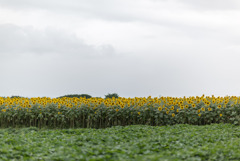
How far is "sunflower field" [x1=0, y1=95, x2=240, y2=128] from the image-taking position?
→ 10711 mm

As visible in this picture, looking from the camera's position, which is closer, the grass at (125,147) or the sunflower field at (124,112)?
the grass at (125,147)

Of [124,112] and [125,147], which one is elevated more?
[124,112]

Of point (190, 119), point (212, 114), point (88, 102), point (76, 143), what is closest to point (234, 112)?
point (212, 114)

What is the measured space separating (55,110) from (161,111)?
13.0 feet

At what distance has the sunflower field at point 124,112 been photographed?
10711mm

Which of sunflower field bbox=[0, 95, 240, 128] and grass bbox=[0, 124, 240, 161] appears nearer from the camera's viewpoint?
grass bbox=[0, 124, 240, 161]

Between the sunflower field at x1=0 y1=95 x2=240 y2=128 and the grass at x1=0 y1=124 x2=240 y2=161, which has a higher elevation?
the sunflower field at x1=0 y1=95 x2=240 y2=128

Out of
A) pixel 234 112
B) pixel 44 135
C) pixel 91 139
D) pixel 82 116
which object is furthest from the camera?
pixel 82 116

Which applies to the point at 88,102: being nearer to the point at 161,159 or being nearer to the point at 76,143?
the point at 76,143

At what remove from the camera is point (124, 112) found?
36.1 feet

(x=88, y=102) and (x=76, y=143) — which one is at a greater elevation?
(x=88, y=102)

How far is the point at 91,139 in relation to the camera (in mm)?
7137

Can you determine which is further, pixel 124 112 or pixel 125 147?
pixel 124 112

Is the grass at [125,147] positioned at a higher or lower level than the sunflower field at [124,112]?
lower
